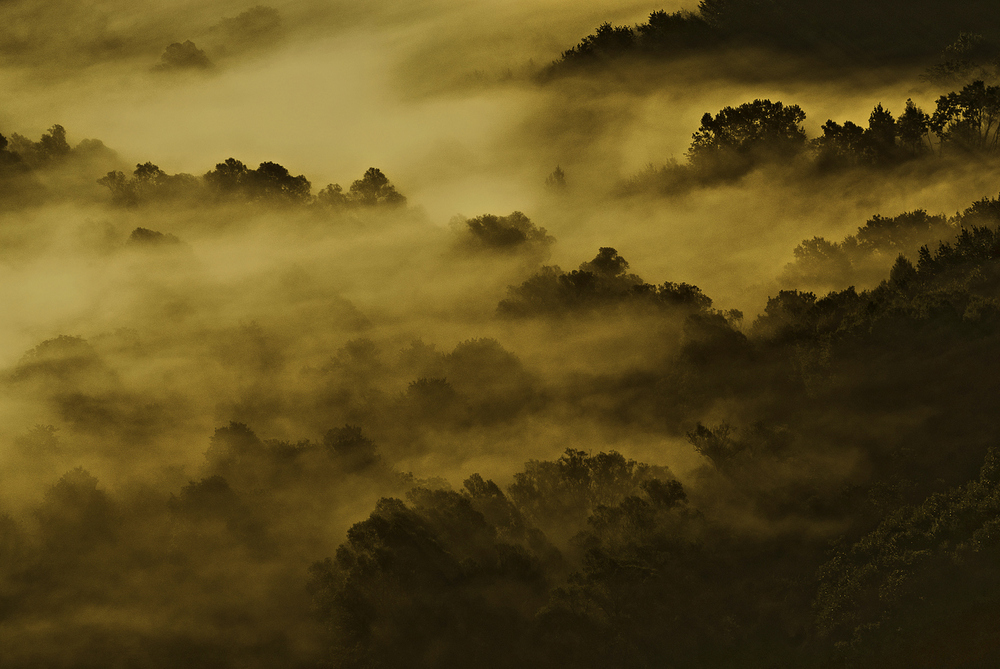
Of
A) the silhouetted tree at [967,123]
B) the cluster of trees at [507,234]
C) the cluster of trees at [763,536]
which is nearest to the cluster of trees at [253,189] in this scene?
the cluster of trees at [507,234]

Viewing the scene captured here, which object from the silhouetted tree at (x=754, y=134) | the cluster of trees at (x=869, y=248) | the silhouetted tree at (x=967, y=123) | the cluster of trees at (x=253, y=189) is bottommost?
the cluster of trees at (x=869, y=248)

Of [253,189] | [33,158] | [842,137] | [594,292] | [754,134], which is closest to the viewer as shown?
[594,292]

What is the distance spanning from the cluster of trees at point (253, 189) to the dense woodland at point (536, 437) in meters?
0.35

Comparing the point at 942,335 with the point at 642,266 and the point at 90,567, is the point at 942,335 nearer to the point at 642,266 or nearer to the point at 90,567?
the point at 642,266

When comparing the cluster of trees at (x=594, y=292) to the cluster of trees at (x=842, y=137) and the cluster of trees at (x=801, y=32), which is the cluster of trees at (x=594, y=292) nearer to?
the cluster of trees at (x=842, y=137)

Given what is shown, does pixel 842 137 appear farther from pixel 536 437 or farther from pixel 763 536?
pixel 763 536

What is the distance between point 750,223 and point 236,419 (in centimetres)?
3701

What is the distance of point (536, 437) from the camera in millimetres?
60844

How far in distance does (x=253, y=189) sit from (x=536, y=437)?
115ft

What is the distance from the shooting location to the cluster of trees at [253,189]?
8081cm

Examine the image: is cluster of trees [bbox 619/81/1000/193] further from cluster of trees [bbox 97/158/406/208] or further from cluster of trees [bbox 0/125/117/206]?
cluster of trees [bbox 0/125/117/206]

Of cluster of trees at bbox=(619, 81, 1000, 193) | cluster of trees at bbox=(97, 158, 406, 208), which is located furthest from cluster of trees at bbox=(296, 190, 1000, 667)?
cluster of trees at bbox=(97, 158, 406, 208)

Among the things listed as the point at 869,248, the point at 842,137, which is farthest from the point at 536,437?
the point at 842,137

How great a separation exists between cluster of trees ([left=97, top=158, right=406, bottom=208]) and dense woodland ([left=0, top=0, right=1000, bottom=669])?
0.35 metres
